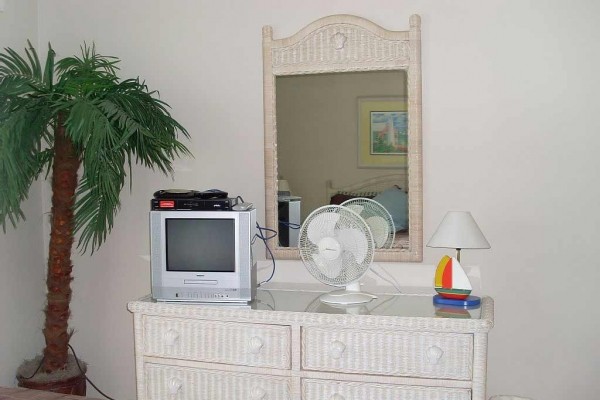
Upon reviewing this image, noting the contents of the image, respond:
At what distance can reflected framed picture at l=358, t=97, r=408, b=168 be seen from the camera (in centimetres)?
296

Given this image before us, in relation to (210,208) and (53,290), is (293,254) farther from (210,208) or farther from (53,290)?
(53,290)

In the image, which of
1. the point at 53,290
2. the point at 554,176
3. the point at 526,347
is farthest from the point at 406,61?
the point at 53,290

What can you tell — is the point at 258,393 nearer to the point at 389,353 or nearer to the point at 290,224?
the point at 389,353

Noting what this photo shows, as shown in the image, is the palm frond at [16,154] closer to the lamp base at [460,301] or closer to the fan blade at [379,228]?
the fan blade at [379,228]

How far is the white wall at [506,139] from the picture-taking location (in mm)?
2807

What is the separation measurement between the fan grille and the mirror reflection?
0.77 ft

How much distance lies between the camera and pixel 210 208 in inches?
108

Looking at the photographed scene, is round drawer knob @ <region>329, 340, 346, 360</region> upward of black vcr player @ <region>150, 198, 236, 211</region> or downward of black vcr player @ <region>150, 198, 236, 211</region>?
downward

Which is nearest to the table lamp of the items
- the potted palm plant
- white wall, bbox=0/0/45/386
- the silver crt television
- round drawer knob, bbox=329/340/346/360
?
round drawer knob, bbox=329/340/346/360

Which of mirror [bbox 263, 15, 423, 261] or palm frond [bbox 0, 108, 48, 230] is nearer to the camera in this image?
palm frond [bbox 0, 108, 48, 230]

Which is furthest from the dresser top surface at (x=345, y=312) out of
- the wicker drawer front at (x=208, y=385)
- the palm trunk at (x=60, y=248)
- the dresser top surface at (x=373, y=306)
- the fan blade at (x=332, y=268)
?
the palm trunk at (x=60, y=248)

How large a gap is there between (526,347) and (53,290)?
2.08 metres

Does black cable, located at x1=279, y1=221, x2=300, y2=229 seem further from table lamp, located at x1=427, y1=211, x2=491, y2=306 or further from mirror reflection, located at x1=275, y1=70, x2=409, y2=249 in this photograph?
table lamp, located at x1=427, y1=211, x2=491, y2=306

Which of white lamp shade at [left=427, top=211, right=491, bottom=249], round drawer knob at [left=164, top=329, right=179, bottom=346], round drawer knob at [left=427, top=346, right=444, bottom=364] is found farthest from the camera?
round drawer knob at [left=164, top=329, right=179, bottom=346]
